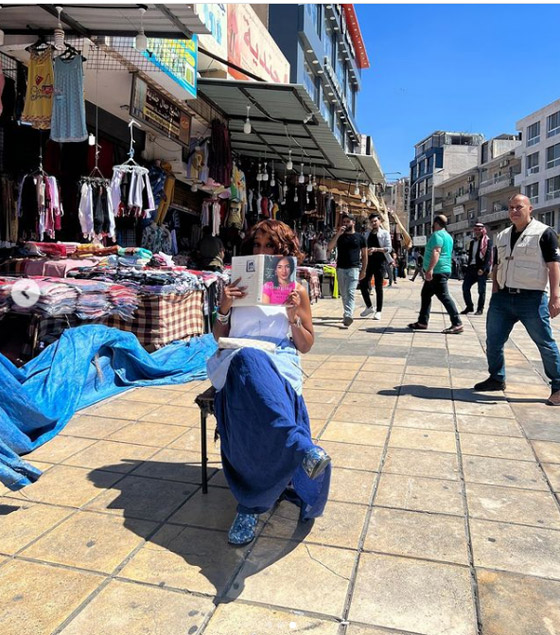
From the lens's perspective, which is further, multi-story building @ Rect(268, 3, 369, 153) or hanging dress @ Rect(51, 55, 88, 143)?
multi-story building @ Rect(268, 3, 369, 153)

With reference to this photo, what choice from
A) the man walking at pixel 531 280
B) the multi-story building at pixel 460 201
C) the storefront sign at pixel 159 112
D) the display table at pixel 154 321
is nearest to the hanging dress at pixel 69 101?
the storefront sign at pixel 159 112

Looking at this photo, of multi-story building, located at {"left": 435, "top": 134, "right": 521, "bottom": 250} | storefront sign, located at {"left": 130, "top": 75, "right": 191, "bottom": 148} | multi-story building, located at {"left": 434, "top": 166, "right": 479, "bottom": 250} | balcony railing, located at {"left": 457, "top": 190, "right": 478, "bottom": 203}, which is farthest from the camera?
multi-story building, located at {"left": 434, "top": 166, "right": 479, "bottom": 250}

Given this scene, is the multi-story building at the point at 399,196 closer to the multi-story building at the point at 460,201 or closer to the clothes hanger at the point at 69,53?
the multi-story building at the point at 460,201

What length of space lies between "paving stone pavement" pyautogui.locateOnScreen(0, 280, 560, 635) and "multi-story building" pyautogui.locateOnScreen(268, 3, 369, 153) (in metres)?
11.1

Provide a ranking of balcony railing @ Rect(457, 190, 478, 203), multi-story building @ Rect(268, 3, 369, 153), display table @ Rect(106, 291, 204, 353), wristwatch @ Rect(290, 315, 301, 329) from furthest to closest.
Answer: balcony railing @ Rect(457, 190, 478, 203), multi-story building @ Rect(268, 3, 369, 153), display table @ Rect(106, 291, 204, 353), wristwatch @ Rect(290, 315, 301, 329)

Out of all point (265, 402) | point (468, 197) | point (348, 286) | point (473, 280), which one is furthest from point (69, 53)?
point (468, 197)

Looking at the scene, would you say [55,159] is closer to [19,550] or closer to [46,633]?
[19,550]

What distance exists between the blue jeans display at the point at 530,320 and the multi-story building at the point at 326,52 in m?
9.58

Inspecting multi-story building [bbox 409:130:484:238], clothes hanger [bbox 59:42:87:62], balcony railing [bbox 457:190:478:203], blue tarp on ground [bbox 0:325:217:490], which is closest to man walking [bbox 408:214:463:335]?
blue tarp on ground [bbox 0:325:217:490]

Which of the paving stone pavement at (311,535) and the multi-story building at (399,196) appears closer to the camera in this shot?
the paving stone pavement at (311,535)

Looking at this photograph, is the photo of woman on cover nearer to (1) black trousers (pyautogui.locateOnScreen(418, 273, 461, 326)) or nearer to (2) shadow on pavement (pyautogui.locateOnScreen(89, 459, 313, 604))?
(2) shadow on pavement (pyautogui.locateOnScreen(89, 459, 313, 604))

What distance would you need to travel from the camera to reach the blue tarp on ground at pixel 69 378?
3301mm

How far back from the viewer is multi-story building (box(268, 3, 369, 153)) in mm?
20578

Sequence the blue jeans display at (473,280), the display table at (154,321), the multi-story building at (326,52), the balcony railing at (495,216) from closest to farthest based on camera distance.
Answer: the display table at (154,321) → the blue jeans display at (473,280) → the multi-story building at (326,52) → the balcony railing at (495,216)
